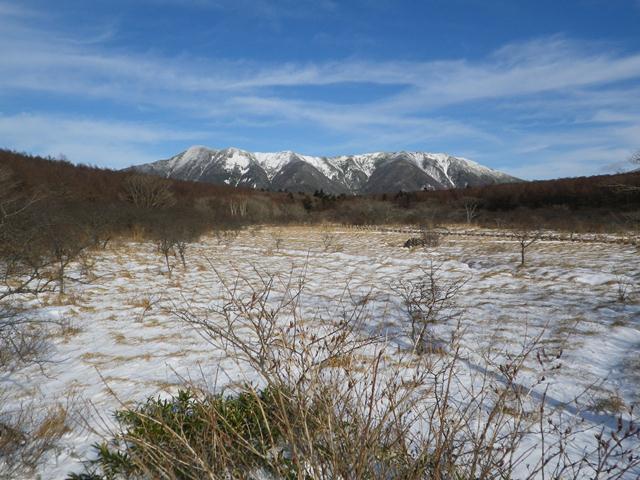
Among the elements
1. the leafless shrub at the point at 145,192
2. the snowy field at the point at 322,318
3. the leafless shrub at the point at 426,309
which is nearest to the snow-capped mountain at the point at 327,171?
the leafless shrub at the point at 145,192

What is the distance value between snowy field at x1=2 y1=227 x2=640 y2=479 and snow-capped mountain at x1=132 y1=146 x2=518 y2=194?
140m

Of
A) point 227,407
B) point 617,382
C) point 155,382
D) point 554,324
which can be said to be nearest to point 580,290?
point 554,324

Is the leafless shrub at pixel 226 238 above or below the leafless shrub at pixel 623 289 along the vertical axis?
above

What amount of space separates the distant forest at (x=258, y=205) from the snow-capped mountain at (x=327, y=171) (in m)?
108

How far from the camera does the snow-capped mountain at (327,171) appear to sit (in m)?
159

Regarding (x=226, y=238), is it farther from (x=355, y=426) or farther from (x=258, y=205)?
(x=258, y=205)

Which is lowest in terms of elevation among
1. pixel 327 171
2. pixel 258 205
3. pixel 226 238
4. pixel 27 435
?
pixel 27 435

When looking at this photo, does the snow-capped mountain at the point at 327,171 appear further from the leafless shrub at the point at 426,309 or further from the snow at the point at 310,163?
the leafless shrub at the point at 426,309

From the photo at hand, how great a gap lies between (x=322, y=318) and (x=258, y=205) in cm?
3348

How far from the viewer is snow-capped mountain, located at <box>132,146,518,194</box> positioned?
159 m

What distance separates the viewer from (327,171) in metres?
188

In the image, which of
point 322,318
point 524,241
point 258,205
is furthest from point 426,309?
point 258,205

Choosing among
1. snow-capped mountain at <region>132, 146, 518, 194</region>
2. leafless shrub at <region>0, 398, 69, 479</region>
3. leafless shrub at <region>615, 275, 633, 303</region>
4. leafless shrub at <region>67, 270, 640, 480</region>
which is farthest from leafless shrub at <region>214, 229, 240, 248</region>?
snow-capped mountain at <region>132, 146, 518, 194</region>

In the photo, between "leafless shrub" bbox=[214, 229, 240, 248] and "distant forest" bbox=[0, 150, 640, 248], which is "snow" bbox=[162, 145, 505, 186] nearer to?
"distant forest" bbox=[0, 150, 640, 248]
